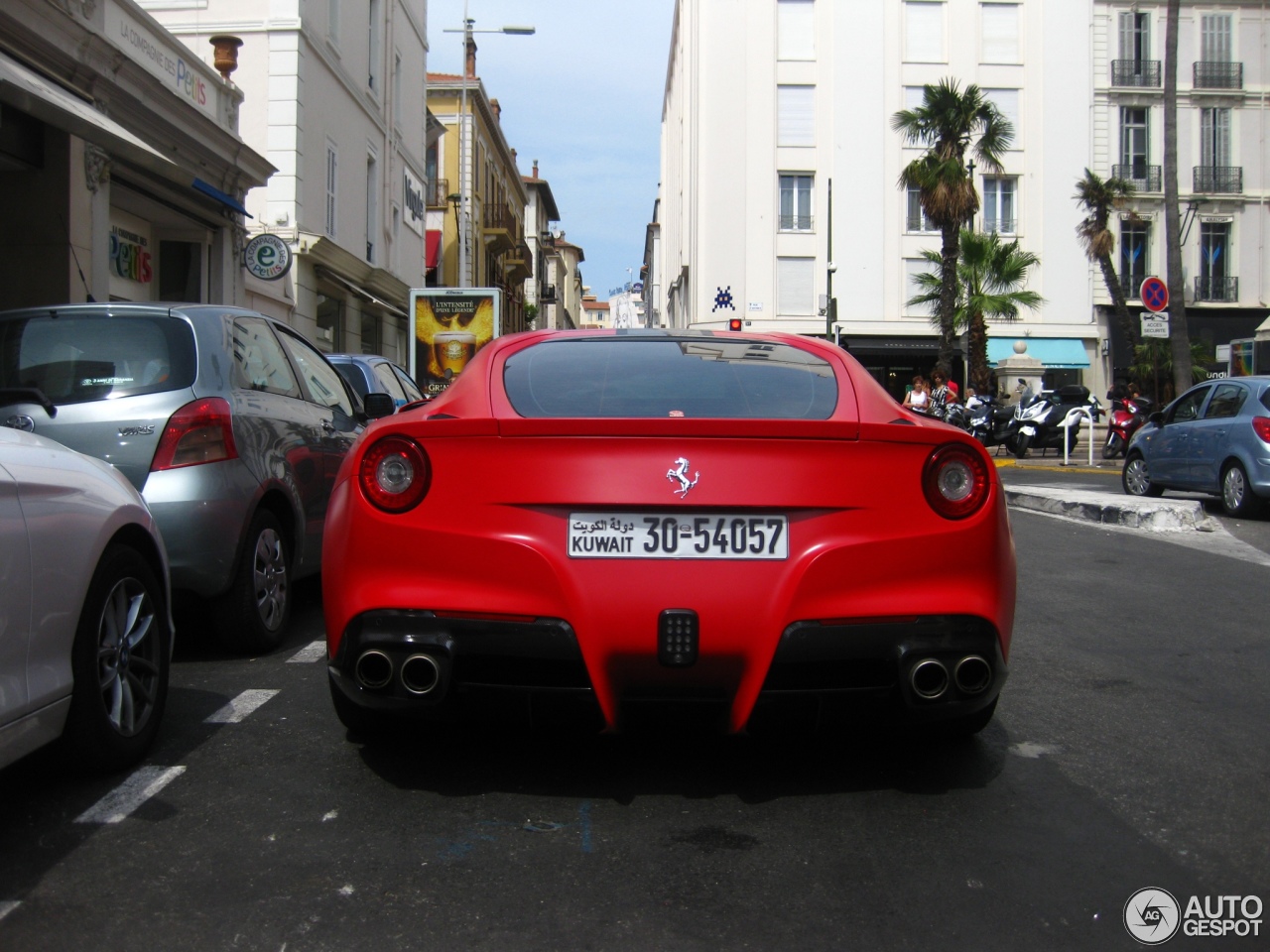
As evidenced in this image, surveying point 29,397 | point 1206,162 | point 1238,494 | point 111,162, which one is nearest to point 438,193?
point 1206,162

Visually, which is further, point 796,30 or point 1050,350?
point 796,30

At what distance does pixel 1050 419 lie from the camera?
75.5ft

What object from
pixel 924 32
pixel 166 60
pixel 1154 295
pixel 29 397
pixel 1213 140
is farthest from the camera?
pixel 924 32

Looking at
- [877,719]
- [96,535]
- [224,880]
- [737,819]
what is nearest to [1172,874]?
[877,719]

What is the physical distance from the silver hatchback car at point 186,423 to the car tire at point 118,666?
40.3 inches

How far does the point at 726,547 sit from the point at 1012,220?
141 ft

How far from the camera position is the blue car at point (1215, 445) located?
11.4 m

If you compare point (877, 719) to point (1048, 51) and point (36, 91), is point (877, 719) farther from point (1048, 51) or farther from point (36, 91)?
point (1048, 51)

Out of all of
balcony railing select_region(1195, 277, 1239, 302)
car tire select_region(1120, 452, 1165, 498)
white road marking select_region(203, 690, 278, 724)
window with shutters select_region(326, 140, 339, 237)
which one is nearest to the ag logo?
white road marking select_region(203, 690, 278, 724)

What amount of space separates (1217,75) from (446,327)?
3108 cm

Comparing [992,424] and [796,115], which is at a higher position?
[796,115]

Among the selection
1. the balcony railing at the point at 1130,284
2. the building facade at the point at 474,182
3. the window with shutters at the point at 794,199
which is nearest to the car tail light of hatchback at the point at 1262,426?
the building facade at the point at 474,182

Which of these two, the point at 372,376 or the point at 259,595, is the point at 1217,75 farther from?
the point at 259,595

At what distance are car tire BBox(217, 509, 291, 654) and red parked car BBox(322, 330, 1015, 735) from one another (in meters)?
1.98
